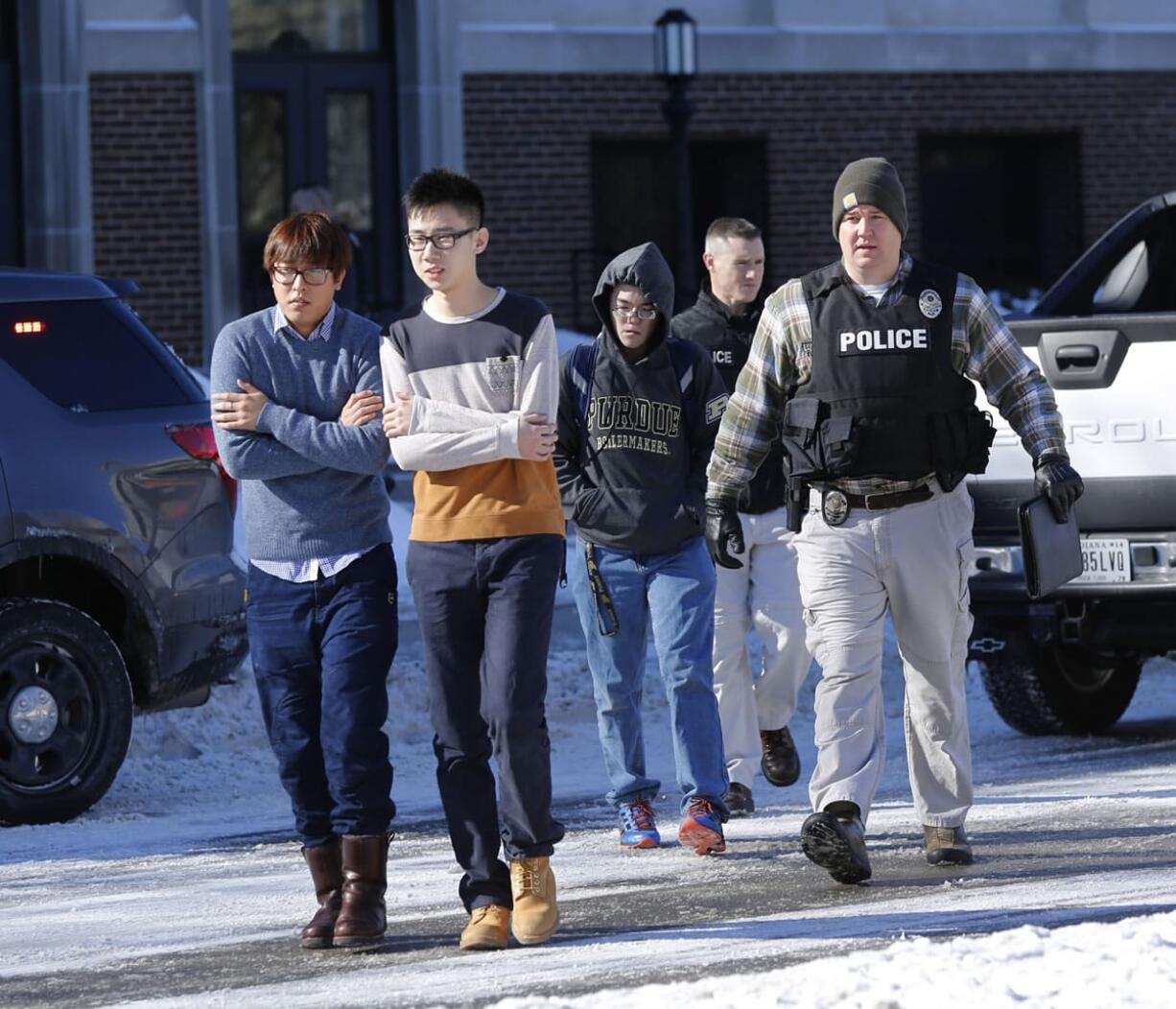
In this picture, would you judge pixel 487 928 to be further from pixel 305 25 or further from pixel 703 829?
pixel 305 25

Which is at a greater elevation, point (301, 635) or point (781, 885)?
point (301, 635)

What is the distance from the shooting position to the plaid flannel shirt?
289 inches

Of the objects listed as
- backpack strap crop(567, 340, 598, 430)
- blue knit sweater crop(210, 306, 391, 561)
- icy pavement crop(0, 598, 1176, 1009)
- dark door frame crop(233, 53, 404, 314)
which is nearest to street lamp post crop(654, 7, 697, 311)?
dark door frame crop(233, 53, 404, 314)

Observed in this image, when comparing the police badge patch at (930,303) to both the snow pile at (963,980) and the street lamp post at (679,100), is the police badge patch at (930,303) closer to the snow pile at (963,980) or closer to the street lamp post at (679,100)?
the snow pile at (963,980)

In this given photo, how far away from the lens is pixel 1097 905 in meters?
6.83

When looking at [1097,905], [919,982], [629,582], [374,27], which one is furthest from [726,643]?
[374,27]

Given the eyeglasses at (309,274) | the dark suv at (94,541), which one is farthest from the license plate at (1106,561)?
the eyeglasses at (309,274)

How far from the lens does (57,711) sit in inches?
347

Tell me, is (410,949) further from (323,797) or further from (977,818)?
(977,818)

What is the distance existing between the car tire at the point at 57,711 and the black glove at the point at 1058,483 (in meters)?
3.34

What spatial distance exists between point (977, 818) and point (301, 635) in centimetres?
275

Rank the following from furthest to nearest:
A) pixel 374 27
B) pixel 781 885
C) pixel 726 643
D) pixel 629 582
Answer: pixel 374 27, pixel 726 643, pixel 629 582, pixel 781 885

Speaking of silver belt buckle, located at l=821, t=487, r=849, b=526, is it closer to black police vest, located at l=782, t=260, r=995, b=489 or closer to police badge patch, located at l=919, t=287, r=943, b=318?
black police vest, located at l=782, t=260, r=995, b=489

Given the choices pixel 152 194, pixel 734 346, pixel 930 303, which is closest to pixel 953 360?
pixel 930 303
